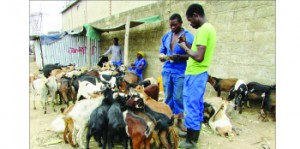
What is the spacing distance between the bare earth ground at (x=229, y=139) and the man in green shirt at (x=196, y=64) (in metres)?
0.66

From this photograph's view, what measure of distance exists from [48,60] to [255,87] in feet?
38.2

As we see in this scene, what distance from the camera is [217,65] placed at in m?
5.94

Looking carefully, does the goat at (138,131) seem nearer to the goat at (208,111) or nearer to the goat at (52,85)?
the goat at (208,111)

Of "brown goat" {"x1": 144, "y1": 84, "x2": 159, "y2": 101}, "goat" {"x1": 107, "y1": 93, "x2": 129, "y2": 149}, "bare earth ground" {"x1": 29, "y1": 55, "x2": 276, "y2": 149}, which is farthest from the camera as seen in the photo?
"brown goat" {"x1": 144, "y1": 84, "x2": 159, "y2": 101}

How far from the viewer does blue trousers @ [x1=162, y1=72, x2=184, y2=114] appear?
12.8 feet

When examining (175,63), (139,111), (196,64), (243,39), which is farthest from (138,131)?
(243,39)

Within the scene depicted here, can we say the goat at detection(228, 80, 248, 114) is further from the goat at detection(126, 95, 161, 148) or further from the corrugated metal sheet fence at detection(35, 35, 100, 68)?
the corrugated metal sheet fence at detection(35, 35, 100, 68)

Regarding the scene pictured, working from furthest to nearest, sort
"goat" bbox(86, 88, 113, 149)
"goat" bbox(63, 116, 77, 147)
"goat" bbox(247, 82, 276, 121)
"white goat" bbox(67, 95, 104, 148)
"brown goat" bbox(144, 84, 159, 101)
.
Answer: "goat" bbox(247, 82, 276, 121) → "brown goat" bbox(144, 84, 159, 101) → "goat" bbox(63, 116, 77, 147) → "white goat" bbox(67, 95, 104, 148) → "goat" bbox(86, 88, 113, 149)

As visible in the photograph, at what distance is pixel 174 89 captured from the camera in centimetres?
399

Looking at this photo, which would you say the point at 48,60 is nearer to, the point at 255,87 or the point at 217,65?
the point at 217,65

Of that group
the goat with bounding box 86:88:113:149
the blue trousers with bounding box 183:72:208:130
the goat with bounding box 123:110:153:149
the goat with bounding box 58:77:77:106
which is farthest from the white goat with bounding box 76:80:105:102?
the blue trousers with bounding box 183:72:208:130

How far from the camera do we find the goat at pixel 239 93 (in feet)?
16.4

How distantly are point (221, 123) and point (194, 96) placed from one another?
127 cm

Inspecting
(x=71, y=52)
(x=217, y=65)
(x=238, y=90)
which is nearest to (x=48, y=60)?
(x=71, y=52)
